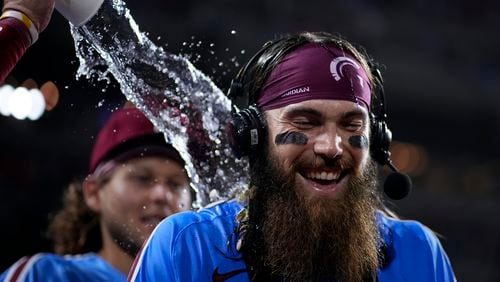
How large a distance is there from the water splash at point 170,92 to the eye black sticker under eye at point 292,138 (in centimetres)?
60

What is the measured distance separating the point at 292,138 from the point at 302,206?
19 cm

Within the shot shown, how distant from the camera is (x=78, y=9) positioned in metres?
1.96

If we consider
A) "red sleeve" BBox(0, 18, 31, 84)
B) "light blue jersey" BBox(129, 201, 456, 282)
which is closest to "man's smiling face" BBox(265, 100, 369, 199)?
"light blue jersey" BBox(129, 201, 456, 282)

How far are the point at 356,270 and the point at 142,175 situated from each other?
131 cm

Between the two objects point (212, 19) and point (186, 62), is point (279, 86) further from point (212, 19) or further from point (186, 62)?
point (212, 19)

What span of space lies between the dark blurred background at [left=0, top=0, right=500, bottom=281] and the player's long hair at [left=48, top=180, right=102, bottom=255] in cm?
176

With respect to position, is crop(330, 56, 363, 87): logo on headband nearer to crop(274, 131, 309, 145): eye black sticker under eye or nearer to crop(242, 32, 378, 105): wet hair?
crop(242, 32, 378, 105): wet hair

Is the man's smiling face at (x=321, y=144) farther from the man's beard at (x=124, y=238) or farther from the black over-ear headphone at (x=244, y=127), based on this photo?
the man's beard at (x=124, y=238)

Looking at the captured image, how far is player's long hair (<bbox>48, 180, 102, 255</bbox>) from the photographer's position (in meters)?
3.43

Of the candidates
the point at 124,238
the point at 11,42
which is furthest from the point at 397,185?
the point at 124,238

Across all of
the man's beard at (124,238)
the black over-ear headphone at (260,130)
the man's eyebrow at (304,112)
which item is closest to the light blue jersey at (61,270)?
the man's beard at (124,238)

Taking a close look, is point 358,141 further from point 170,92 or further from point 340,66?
point 170,92

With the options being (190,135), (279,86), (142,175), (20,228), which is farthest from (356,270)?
(20,228)

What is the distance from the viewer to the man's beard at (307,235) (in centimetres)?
203
